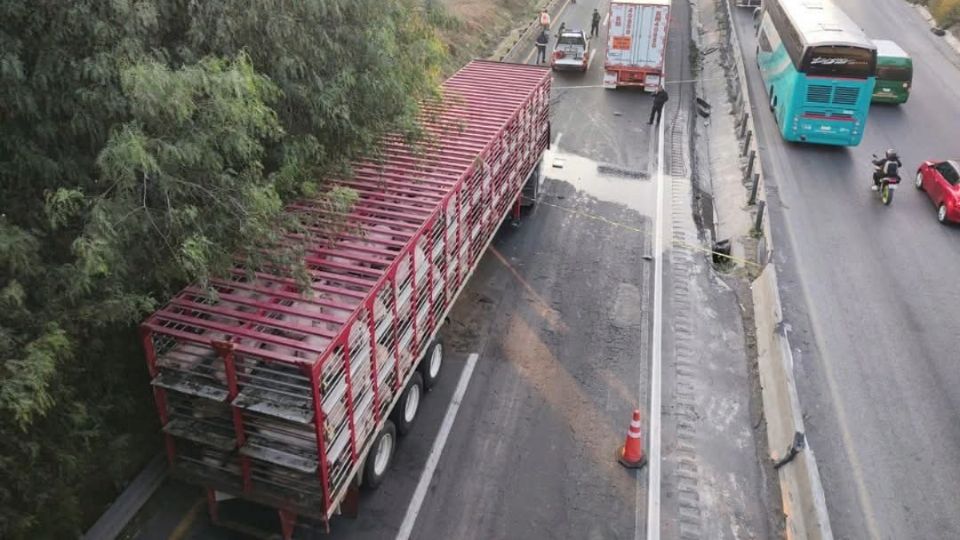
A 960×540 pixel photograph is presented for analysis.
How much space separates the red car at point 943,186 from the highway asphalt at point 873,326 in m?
0.36

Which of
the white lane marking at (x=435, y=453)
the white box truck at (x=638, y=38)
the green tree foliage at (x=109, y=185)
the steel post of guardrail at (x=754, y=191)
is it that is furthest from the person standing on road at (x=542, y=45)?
the green tree foliage at (x=109, y=185)

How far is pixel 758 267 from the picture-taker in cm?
1534

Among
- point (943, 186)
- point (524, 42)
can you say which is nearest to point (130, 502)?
point (943, 186)

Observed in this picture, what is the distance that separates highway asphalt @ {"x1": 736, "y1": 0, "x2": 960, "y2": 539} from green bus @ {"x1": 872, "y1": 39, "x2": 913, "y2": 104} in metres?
1.57

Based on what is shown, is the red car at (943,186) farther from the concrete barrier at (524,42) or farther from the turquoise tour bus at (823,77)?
the concrete barrier at (524,42)

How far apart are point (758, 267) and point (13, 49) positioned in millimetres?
13574

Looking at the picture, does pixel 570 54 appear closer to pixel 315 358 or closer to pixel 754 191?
pixel 754 191

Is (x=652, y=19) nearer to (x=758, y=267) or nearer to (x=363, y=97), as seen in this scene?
(x=758, y=267)

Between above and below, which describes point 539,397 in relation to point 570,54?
below

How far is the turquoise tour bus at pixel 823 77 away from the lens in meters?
19.6

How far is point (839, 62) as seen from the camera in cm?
1962

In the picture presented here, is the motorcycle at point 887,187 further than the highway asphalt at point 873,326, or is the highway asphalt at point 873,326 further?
the motorcycle at point 887,187

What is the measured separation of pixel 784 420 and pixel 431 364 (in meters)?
5.35

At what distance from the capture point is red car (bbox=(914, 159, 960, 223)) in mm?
16969
